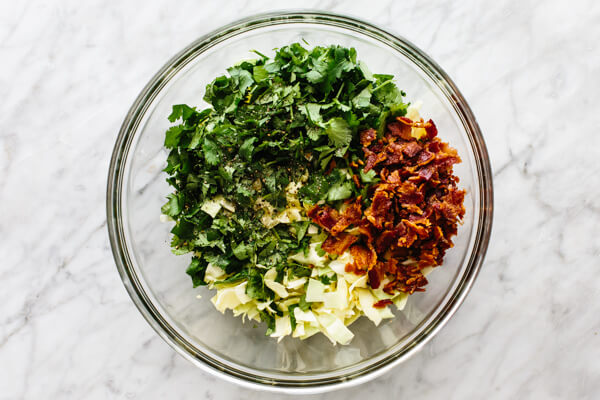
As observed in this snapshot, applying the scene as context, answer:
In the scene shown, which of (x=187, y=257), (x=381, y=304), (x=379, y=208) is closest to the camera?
(x=379, y=208)

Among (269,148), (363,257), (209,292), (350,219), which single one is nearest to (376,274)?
(363,257)

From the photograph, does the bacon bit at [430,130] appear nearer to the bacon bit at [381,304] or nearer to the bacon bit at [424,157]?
the bacon bit at [424,157]

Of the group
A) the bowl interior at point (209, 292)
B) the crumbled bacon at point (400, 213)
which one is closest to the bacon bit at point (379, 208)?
the crumbled bacon at point (400, 213)

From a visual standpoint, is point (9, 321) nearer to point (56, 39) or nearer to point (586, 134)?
point (56, 39)

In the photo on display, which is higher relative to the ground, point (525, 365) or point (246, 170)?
point (246, 170)

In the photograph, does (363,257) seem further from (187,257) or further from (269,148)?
(187,257)

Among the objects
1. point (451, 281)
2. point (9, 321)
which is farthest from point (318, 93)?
point (9, 321)

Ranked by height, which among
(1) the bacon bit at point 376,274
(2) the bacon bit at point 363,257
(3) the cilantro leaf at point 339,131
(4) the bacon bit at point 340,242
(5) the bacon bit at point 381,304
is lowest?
(5) the bacon bit at point 381,304
